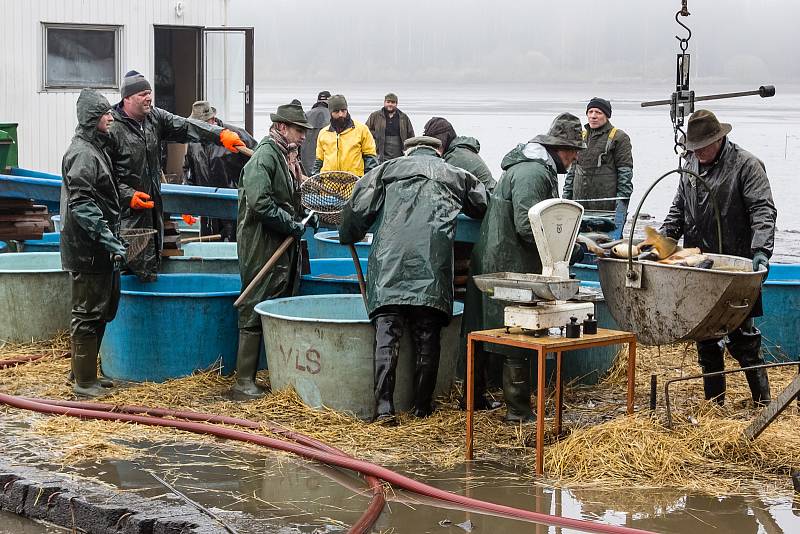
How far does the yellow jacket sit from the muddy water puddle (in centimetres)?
715

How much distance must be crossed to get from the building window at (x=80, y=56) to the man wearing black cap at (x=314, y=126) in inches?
104

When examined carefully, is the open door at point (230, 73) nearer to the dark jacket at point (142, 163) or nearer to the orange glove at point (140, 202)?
the dark jacket at point (142, 163)

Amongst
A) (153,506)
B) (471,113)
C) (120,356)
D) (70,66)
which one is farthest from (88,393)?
(471,113)

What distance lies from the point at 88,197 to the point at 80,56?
947cm

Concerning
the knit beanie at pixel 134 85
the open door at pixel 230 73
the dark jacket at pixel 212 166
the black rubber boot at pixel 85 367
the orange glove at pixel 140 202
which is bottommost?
the black rubber boot at pixel 85 367

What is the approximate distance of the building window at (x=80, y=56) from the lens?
16.7 meters

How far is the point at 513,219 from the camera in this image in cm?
757

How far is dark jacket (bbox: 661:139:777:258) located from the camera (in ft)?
25.2

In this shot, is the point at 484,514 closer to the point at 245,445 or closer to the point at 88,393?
the point at 245,445

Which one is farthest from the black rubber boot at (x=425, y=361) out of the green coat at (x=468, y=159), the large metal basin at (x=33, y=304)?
the large metal basin at (x=33, y=304)

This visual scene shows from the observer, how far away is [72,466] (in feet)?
21.6

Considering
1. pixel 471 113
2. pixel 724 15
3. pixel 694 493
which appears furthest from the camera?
pixel 724 15

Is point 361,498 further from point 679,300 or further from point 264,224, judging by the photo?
point 264,224

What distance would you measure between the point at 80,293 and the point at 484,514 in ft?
11.5
